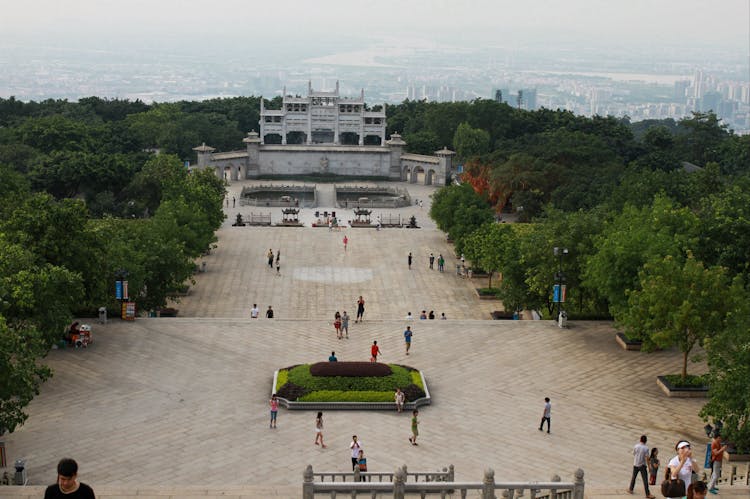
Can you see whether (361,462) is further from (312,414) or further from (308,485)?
(312,414)

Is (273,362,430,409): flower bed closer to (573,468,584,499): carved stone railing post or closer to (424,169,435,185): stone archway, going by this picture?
(573,468,584,499): carved stone railing post

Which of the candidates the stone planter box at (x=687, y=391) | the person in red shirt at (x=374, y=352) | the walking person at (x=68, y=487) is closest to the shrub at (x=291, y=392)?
the person in red shirt at (x=374, y=352)

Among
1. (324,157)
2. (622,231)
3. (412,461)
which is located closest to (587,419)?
(412,461)

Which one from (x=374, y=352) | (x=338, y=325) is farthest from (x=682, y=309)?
(x=338, y=325)

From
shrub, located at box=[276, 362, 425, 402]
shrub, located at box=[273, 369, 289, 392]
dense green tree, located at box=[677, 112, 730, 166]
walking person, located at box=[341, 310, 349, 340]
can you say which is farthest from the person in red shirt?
dense green tree, located at box=[677, 112, 730, 166]

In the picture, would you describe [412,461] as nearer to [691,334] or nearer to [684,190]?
[691,334]

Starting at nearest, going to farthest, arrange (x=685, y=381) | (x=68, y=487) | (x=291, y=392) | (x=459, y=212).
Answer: (x=68, y=487) < (x=291, y=392) < (x=685, y=381) < (x=459, y=212)

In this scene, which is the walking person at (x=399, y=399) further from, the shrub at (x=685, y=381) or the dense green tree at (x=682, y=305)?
the shrub at (x=685, y=381)
